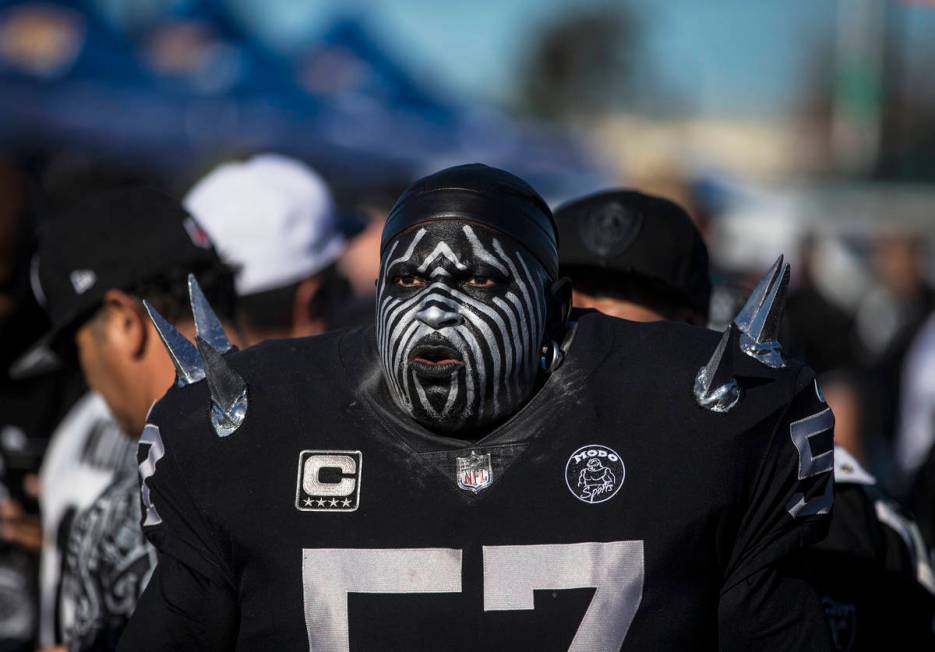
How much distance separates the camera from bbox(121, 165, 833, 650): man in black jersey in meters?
2.21

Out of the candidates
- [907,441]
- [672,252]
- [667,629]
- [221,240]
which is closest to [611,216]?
[672,252]

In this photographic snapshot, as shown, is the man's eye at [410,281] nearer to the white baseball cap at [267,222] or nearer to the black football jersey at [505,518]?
the black football jersey at [505,518]

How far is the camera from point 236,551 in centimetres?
227

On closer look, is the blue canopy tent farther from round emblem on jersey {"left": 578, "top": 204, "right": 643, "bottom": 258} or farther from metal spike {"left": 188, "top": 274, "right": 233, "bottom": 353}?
metal spike {"left": 188, "top": 274, "right": 233, "bottom": 353}

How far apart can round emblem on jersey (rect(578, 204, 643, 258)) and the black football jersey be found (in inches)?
43.8

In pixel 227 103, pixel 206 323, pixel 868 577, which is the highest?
pixel 227 103

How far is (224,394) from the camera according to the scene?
2.35m

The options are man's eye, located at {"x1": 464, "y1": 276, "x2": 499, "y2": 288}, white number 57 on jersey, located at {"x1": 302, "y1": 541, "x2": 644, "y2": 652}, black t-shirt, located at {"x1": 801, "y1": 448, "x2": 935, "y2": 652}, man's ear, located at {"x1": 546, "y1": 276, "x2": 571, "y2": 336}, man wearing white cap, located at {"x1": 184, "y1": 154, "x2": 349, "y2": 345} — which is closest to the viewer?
white number 57 on jersey, located at {"x1": 302, "y1": 541, "x2": 644, "y2": 652}

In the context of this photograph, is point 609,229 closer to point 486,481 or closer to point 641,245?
point 641,245

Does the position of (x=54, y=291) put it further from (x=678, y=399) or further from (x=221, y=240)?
(x=678, y=399)

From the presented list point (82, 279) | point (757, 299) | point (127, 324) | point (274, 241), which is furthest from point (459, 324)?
point (274, 241)

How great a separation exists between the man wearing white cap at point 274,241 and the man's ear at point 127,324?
708 mm

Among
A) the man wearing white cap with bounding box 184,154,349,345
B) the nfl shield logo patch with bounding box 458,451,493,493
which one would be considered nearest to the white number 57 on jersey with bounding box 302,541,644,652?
the nfl shield logo patch with bounding box 458,451,493,493

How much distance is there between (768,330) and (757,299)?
6 centimetres
